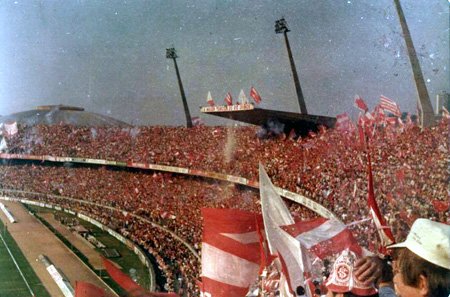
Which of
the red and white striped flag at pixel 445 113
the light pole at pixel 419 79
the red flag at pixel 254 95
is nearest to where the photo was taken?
the light pole at pixel 419 79

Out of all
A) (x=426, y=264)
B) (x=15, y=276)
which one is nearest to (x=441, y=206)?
(x=426, y=264)

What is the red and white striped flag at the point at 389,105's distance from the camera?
694 cm

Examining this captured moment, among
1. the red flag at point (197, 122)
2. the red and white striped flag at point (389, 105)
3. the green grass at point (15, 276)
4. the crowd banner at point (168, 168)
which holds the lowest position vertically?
the green grass at point (15, 276)

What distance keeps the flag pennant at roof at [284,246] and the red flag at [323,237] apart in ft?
0.31

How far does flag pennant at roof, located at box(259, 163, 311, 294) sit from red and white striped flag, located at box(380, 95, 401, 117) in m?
3.97

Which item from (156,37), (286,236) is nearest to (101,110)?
Answer: (156,37)

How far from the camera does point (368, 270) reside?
5.02 ft

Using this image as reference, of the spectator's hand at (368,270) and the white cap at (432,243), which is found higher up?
the white cap at (432,243)

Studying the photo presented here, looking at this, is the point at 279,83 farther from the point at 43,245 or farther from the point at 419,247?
the point at 43,245

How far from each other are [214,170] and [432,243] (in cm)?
763

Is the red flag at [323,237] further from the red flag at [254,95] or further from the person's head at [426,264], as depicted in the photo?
the red flag at [254,95]

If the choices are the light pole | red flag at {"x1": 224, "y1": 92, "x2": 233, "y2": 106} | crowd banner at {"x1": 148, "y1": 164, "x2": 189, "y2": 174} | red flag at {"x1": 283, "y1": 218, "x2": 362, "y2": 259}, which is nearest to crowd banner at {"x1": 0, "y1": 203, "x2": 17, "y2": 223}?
crowd banner at {"x1": 148, "y1": 164, "x2": 189, "y2": 174}

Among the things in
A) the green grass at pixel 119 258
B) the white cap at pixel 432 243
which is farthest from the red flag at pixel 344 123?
the white cap at pixel 432 243

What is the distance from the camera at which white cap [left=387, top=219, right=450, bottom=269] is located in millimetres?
1376
